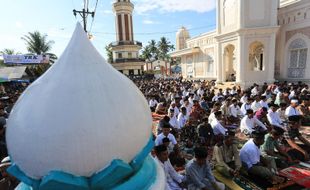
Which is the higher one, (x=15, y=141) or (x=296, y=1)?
(x=296, y=1)

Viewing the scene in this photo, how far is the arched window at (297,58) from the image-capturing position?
15516 mm

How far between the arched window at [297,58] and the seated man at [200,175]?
1510cm

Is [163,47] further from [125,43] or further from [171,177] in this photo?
[171,177]

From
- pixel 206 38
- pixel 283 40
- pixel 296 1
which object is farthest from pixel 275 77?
pixel 206 38

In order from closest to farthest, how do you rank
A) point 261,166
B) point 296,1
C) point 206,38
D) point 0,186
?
point 0,186 → point 261,166 → point 296,1 → point 206,38

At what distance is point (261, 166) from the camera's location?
4422mm

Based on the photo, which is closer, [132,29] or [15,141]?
[15,141]

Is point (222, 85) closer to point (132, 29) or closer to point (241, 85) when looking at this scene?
point (241, 85)

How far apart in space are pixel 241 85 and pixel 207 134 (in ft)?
38.9

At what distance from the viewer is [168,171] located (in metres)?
3.86

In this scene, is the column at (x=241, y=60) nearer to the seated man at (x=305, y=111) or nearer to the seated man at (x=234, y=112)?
the seated man at (x=305, y=111)

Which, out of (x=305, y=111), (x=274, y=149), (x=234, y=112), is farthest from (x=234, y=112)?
(x=274, y=149)

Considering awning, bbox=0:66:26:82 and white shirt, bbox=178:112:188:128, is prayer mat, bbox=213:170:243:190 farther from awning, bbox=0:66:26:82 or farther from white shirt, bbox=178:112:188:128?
awning, bbox=0:66:26:82

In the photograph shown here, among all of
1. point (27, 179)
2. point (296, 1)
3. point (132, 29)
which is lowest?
point (27, 179)
